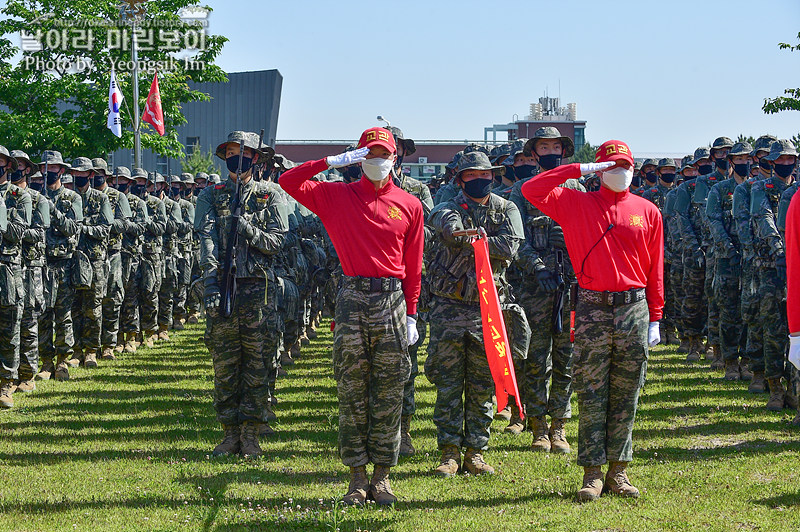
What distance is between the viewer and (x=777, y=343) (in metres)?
11.3

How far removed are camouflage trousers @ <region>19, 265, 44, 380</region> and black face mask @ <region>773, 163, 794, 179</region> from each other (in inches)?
353

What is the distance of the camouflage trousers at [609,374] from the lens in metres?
7.68

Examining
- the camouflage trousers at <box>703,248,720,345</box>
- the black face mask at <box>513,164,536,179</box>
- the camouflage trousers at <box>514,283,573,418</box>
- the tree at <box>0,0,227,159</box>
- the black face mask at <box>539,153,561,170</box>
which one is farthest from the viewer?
the tree at <box>0,0,227,159</box>

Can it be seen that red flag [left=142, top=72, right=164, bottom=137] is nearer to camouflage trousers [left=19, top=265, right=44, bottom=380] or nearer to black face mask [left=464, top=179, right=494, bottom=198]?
camouflage trousers [left=19, top=265, right=44, bottom=380]

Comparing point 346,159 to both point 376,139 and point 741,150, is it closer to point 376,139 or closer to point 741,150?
point 376,139

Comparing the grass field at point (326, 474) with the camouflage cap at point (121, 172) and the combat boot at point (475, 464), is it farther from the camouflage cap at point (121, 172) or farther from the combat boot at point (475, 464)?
the camouflage cap at point (121, 172)

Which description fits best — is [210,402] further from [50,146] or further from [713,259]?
[50,146]

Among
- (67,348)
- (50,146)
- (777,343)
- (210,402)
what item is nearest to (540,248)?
(777,343)

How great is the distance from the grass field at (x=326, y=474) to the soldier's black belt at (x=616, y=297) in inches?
60.0

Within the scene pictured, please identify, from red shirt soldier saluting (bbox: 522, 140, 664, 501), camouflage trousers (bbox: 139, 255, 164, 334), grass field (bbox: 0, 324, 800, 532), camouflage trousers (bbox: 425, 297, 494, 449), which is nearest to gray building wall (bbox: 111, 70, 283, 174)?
camouflage trousers (bbox: 139, 255, 164, 334)

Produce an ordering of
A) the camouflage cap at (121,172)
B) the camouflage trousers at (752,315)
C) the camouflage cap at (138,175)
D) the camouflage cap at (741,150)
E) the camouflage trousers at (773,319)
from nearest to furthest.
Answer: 1. the camouflage trousers at (773,319)
2. the camouflage trousers at (752,315)
3. the camouflage cap at (741,150)
4. the camouflage cap at (121,172)
5. the camouflage cap at (138,175)

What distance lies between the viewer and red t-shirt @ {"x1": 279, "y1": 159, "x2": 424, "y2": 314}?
7.54 meters

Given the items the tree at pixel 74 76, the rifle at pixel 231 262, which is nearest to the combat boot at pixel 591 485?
the rifle at pixel 231 262

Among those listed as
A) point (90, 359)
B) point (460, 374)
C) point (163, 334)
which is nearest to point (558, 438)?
point (460, 374)
